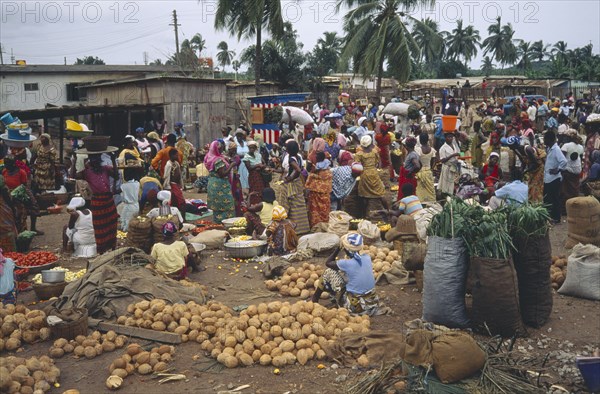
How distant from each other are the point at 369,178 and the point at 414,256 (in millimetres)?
3721

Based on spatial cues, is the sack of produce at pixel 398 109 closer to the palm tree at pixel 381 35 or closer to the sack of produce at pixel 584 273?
the palm tree at pixel 381 35

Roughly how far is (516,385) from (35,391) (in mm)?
3944

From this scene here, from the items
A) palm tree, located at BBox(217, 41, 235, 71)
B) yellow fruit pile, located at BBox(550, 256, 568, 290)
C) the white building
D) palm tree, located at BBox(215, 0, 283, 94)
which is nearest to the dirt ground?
yellow fruit pile, located at BBox(550, 256, 568, 290)

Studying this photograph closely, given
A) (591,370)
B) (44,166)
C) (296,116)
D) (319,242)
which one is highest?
(296,116)

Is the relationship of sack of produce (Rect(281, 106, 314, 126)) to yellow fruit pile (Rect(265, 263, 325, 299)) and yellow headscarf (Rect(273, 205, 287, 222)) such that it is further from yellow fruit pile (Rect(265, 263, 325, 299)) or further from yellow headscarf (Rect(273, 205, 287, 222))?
yellow fruit pile (Rect(265, 263, 325, 299))

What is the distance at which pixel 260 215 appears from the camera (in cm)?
960

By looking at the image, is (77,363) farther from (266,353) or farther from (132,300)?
(266,353)

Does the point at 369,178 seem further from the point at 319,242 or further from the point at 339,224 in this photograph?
the point at 319,242

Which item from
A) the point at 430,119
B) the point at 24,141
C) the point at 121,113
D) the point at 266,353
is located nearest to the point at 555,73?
the point at 430,119

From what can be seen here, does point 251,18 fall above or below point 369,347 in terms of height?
above

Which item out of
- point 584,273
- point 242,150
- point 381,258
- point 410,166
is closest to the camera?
point 584,273

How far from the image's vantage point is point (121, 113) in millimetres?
19516

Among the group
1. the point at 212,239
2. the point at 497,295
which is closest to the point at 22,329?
the point at 212,239

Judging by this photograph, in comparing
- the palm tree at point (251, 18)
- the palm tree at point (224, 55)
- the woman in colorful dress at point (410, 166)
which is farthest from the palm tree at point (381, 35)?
the palm tree at point (224, 55)
